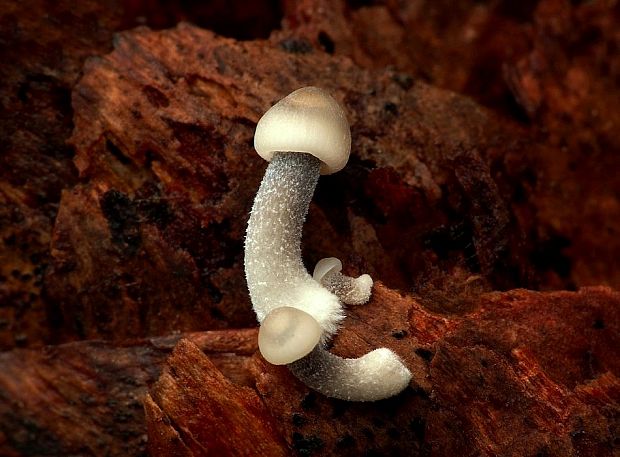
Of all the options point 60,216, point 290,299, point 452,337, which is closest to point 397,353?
point 452,337

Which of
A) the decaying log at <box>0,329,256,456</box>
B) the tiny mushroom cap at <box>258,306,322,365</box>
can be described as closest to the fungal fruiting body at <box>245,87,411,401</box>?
the tiny mushroom cap at <box>258,306,322,365</box>

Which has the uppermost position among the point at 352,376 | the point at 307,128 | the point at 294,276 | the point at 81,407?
the point at 307,128

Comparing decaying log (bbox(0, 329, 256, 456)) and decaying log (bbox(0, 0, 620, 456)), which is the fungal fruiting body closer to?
decaying log (bbox(0, 0, 620, 456))

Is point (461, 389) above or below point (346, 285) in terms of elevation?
below

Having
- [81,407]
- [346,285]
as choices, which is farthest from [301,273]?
[81,407]

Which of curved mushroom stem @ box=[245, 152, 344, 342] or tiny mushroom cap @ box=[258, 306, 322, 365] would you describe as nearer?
tiny mushroom cap @ box=[258, 306, 322, 365]

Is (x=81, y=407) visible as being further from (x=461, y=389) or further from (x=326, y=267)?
(x=461, y=389)

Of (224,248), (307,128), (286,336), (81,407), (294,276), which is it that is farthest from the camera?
(224,248)

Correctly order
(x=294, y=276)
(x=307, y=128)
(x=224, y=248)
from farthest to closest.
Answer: (x=224, y=248), (x=294, y=276), (x=307, y=128)
